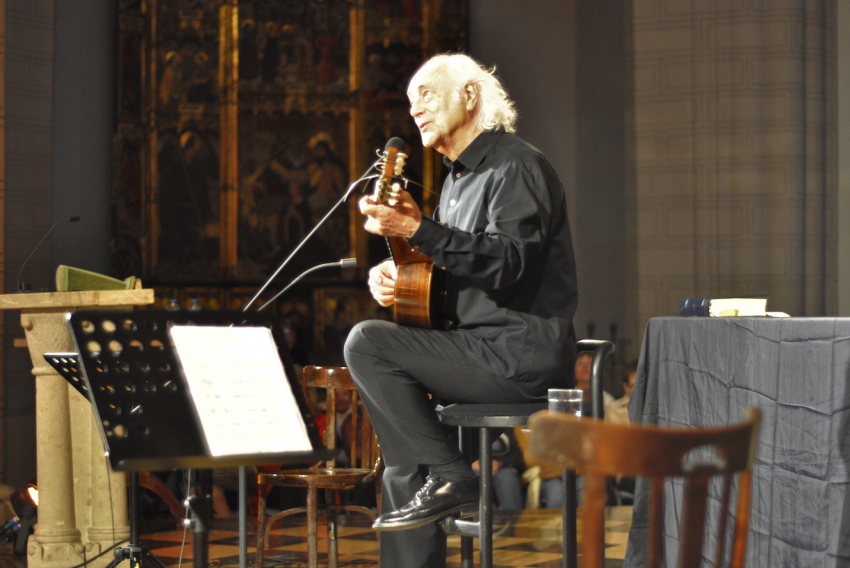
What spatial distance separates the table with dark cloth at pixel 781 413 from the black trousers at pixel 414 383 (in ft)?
1.91

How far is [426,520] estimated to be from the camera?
2418 millimetres

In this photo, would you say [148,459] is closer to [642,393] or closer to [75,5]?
[642,393]

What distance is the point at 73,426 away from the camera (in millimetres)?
4059

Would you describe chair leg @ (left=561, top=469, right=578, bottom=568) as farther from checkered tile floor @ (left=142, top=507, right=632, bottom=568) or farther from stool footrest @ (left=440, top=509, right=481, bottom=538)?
checkered tile floor @ (left=142, top=507, right=632, bottom=568)

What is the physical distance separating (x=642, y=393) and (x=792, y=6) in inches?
184

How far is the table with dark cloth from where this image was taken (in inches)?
79.7

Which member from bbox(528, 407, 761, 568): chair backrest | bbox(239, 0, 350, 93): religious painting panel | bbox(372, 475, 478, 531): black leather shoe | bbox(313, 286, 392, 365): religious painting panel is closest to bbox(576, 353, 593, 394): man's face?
bbox(313, 286, 392, 365): religious painting panel

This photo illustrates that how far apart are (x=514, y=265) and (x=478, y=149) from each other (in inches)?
18.8

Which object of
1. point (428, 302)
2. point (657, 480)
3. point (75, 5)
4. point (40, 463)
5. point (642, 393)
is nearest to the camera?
point (657, 480)

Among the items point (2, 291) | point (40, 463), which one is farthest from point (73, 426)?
point (2, 291)

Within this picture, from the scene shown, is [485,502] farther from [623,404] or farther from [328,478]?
[623,404]

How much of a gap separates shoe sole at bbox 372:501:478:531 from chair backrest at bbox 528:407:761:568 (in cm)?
116

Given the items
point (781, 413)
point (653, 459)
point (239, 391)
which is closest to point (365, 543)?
point (781, 413)

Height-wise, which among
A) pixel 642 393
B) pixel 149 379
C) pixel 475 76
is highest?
pixel 475 76
